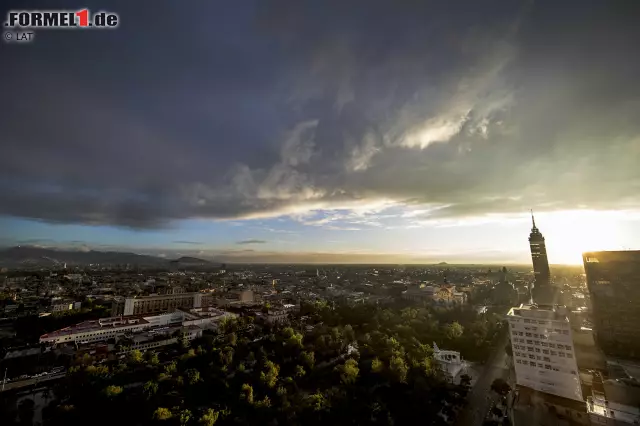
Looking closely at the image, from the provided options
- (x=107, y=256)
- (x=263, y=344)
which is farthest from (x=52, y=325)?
(x=107, y=256)

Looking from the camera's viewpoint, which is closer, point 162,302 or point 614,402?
point 614,402

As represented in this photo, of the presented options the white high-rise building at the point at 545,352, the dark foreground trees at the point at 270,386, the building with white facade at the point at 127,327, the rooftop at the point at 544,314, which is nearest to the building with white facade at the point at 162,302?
the building with white facade at the point at 127,327

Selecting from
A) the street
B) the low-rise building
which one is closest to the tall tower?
the street

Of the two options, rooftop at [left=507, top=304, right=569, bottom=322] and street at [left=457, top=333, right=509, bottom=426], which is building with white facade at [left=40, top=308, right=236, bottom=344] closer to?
street at [left=457, top=333, right=509, bottom=426]

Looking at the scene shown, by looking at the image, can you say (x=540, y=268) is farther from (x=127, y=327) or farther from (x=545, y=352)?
(x=127, y=327)

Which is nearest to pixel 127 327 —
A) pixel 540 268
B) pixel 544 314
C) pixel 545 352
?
pixel 545 352

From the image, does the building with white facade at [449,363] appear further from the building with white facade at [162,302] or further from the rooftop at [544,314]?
the building with white facade at [162,302]

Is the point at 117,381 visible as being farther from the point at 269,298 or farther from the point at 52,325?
the point at 269,298
